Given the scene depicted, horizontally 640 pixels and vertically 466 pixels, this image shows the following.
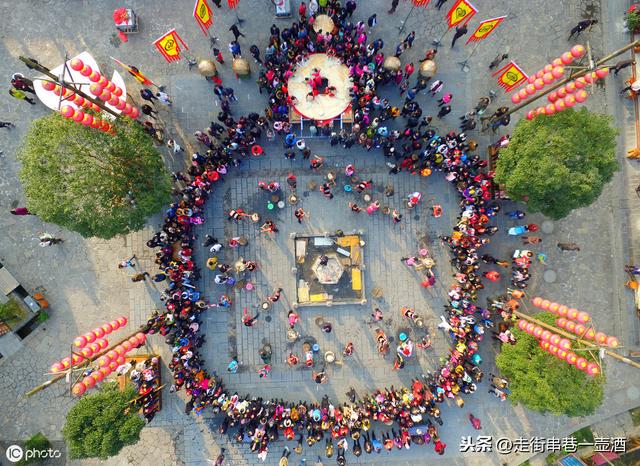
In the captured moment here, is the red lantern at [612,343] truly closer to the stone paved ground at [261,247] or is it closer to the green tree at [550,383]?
the green tree at [550,383]

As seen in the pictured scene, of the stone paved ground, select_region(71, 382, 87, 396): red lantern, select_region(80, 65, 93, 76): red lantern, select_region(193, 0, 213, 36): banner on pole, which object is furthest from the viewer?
the stone paved ground

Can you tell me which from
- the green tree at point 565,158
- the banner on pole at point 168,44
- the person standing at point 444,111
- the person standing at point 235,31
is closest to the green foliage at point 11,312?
the banner on pole at point 168,44

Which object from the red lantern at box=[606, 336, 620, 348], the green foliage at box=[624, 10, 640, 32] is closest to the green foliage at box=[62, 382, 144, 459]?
the red lantern at box=[606, 336, 620, 348]

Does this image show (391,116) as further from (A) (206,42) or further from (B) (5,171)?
(B) (5,171)

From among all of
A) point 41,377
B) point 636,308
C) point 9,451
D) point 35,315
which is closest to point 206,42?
point 35,315

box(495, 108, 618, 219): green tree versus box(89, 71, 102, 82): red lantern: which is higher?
box(89, 71, 102, 82): red lantern

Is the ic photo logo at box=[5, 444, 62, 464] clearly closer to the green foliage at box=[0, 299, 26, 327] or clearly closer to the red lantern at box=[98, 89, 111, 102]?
the green foliage at box=[0, 299, 26, 327]
